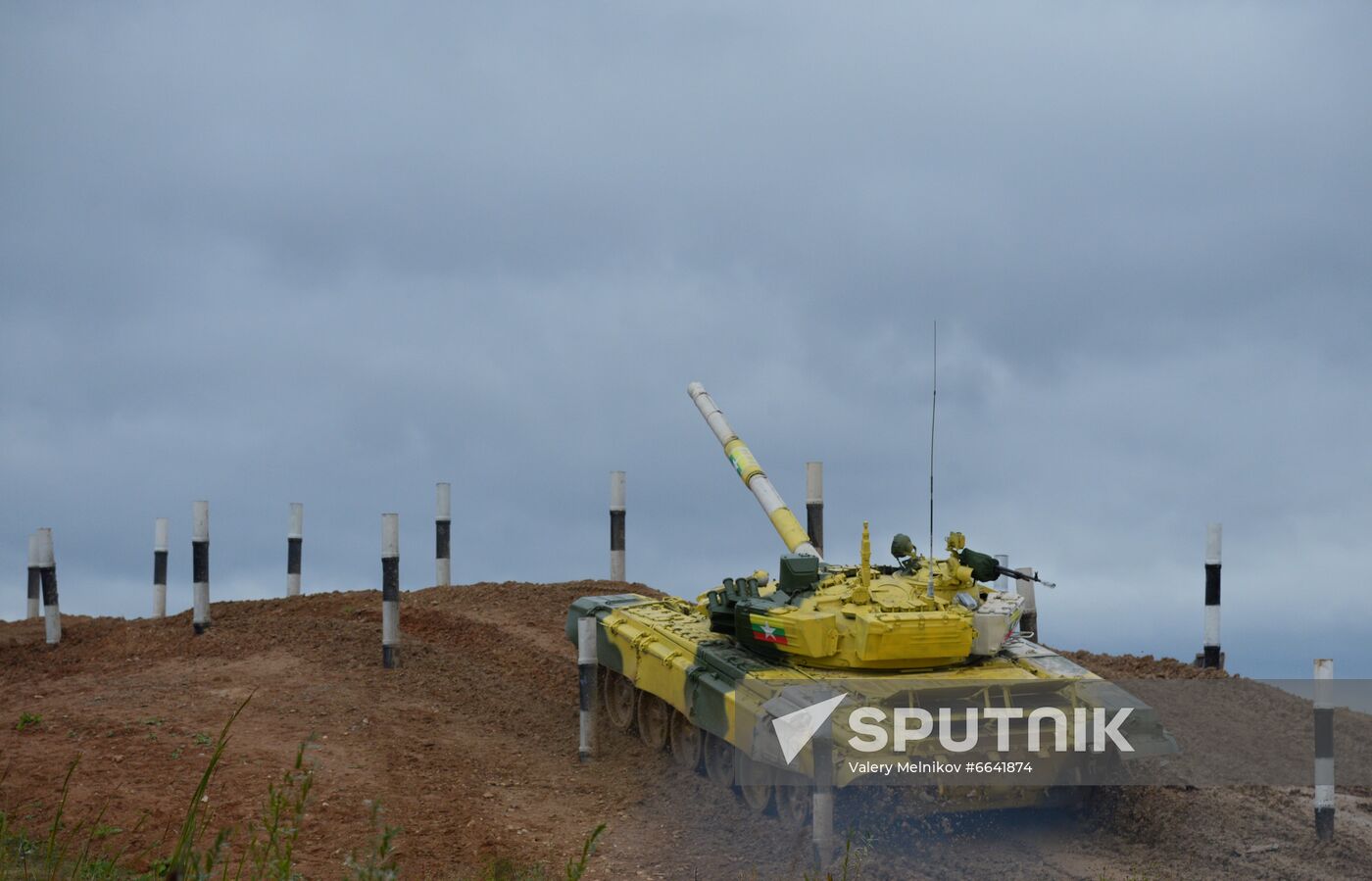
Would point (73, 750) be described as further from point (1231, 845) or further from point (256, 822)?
point (1231, 845)

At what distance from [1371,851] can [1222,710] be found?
521 cm

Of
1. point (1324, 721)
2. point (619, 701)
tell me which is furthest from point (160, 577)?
point (1324, 721)

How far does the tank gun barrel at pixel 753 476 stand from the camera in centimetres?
1636

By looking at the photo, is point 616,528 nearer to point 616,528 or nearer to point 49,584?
point 616,528

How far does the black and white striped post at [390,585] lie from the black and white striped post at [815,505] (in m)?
6.07

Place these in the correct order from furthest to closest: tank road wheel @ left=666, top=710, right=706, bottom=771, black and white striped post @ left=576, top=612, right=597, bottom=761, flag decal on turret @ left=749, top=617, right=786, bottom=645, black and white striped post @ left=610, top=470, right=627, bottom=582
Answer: black and white striped post @ left=610, top=470, right=627, bottom=582 → black and white striped post @ left=576, top=612, right=597, bottom=761 → tank road wheel @ left=666, top=710, right=706, bottom=771 → flag decal on turret @ left=749, top=617, right=786, bottom=645

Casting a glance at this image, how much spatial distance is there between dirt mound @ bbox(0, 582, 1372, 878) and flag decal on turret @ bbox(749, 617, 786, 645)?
5.21 ft

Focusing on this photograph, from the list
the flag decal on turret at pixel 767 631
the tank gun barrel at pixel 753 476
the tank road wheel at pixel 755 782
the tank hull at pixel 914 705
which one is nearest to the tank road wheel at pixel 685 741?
the tank hull at pixel 914 705

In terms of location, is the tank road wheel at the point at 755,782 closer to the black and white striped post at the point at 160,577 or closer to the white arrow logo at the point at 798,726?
the white arrow logo at the point at 798,726

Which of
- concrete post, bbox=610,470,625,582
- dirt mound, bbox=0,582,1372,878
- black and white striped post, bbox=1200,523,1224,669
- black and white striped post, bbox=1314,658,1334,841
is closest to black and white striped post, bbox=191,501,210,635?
dirt mound, bbox=0,582,1372,878

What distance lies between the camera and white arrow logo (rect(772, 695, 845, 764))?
11328 millimetres

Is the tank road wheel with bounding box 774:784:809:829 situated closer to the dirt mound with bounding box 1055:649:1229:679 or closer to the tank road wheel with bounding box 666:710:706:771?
the tank road wheel with bounding box 666:710:706:771

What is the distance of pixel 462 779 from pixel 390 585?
464 centimetres

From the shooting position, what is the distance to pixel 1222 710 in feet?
55.5
